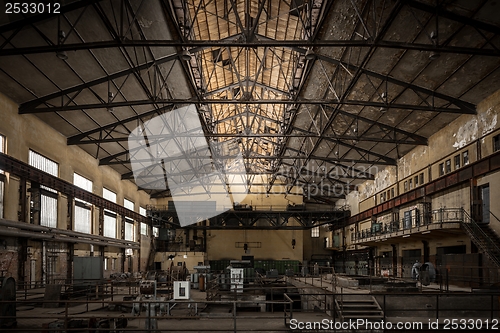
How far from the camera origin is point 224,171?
4653cm

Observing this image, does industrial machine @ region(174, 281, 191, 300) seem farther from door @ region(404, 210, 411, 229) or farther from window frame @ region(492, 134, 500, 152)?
door @ region(404, 210, 411, 229)

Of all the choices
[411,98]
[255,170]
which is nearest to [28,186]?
[411,98]

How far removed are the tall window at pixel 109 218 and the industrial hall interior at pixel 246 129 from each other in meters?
0.25

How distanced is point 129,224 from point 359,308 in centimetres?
2958

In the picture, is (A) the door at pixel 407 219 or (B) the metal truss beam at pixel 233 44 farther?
(A) the door at pixel 407 219

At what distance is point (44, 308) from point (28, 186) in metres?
6.68

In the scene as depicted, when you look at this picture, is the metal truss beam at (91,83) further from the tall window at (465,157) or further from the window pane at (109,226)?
the tall window at (465,157)

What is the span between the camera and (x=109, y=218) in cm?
3559

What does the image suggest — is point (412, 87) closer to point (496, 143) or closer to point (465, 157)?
point (496, 143)

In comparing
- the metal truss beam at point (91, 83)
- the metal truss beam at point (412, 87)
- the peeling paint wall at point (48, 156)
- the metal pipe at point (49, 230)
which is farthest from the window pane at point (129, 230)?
the metal truss beam at point (412, 87)

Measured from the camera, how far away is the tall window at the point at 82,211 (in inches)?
1144

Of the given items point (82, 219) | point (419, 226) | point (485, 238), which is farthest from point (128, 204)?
point (485, 238)

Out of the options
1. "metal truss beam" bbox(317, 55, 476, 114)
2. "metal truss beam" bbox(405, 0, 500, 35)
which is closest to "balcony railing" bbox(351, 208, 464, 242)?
"metal truss beam" bbox(317, 55, 476, 114)

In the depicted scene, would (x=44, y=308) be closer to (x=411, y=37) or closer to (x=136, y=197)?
(x=411, y=37)
